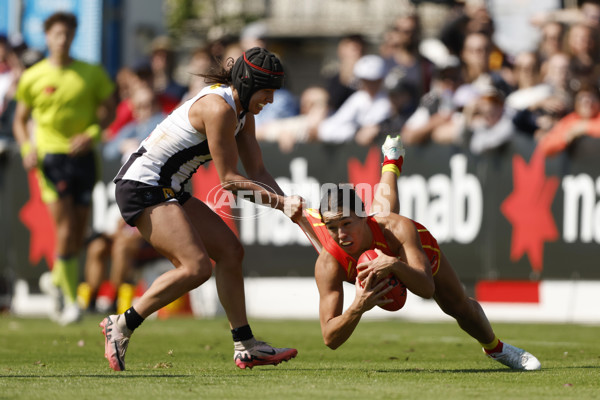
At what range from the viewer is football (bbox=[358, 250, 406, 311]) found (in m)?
6.69

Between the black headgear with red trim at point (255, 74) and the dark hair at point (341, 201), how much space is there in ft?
2.81

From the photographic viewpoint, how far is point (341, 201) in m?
6.77

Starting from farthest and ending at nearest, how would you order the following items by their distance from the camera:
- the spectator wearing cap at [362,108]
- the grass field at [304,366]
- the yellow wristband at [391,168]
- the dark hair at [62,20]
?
the spectator wearing cap at [362,108]
the dark hair at [62,20]
the yellow wristband at [391,168]
the grass field at [304,366]

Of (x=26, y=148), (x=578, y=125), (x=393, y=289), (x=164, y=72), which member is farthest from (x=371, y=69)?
(x=393, y=289)

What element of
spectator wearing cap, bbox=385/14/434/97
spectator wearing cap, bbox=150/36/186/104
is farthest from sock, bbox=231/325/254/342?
spectator wearing cap, bbox=150/36/186/104

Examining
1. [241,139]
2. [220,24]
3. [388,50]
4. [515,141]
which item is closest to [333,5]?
[220,24]

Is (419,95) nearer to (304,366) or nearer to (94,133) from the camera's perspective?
(94,133)

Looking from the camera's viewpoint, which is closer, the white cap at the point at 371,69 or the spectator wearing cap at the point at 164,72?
the white cap at the point at 371,69

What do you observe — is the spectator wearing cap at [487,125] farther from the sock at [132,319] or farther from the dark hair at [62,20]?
the sock at [132,319]

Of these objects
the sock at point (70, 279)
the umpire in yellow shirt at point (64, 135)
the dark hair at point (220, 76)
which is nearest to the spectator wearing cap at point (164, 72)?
the umpire in yellow shirt at point (64, 135)

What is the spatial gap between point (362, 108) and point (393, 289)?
24.1ft

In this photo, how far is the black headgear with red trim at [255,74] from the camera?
7152 mm

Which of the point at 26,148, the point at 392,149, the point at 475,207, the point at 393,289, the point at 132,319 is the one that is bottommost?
the point at 132,319

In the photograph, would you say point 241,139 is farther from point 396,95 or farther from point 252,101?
point 396,95
